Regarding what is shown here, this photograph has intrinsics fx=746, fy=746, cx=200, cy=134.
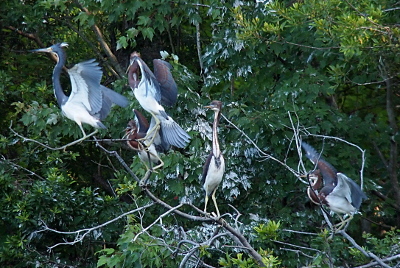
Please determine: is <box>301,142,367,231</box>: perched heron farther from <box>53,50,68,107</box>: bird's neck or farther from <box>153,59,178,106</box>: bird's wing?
<box>53,50,68,107</box>: bird's neck

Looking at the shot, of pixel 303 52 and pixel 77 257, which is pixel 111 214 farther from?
pixel 303 52

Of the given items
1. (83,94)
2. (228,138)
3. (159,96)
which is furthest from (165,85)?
(228,138)

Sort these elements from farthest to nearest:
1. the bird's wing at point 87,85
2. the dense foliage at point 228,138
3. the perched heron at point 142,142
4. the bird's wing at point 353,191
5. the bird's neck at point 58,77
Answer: the dense foliage at point 228,138 < the perched heron at point 142,142 < the bird's wing at point 353,191 < the bird's neck at point 58,77 < the bird's wing at point 87,85

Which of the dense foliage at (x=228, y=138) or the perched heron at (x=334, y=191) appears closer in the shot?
the perched heron at (x=334, y=191)

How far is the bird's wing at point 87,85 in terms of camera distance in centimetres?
577

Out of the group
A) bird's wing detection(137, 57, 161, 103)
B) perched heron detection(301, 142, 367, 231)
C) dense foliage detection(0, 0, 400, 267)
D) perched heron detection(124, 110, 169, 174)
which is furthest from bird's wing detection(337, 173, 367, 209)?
bird's wing detection(137, 57, 161, 103)

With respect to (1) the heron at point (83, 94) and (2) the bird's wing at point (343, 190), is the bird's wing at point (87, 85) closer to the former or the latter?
(1) the heron at point (83, 94)

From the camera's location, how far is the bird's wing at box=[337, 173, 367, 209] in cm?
630

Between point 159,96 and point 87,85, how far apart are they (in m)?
0.79

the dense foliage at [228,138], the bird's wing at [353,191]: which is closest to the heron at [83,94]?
the dense foliage at [228,138]

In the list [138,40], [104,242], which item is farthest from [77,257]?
[138,40]

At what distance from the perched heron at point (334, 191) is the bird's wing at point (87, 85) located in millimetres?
1919

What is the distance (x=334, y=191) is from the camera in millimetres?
6660

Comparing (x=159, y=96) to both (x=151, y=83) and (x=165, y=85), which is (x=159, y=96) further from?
(x=165, y=85)
